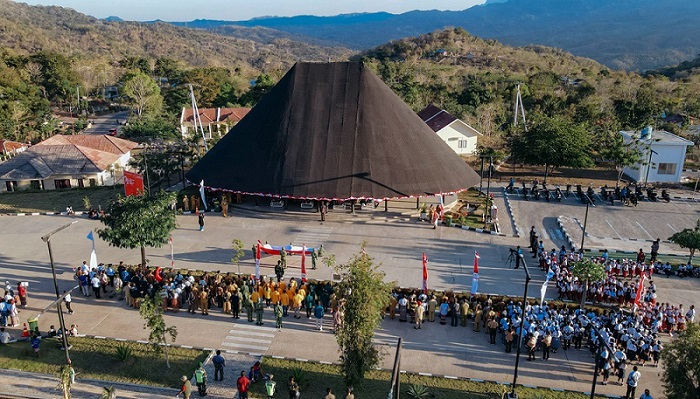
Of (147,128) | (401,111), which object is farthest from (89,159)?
(401,111)

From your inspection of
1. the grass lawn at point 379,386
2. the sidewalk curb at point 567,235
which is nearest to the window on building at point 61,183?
the grass lawn at point 379,386

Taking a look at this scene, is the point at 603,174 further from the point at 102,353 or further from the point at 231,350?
the point at 102,353

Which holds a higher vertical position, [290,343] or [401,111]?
[401,111]

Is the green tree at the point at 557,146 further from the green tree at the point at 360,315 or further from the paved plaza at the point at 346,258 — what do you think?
the green tree at the point at 360,315

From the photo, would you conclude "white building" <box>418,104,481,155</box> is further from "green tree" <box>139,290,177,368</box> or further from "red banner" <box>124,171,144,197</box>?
"green tree" <box>139,290,177,368</box>

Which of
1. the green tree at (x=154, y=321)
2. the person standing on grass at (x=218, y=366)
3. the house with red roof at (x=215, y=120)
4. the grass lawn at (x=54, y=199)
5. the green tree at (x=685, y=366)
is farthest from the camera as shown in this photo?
the house with red roof at (x=215, y=120)

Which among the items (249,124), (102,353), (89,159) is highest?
(249,124)
